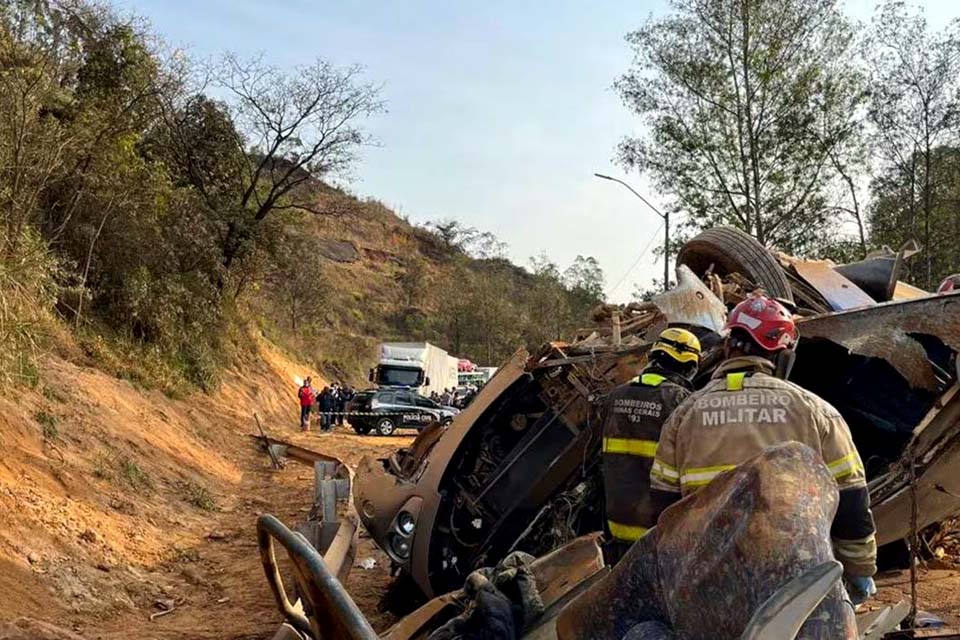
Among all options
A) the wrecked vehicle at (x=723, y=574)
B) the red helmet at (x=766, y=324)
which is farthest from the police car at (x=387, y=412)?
the wrecked vehicle at (x=723, y=574)

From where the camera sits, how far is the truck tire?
20.0 feet

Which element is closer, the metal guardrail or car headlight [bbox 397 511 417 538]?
the metal guardrail

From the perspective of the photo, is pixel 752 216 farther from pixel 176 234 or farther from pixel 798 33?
pixel 176 234

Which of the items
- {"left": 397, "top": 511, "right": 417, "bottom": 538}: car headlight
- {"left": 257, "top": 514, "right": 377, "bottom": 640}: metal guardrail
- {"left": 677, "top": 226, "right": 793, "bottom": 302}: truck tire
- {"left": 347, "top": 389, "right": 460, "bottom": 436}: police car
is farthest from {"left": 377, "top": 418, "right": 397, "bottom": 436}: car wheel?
{"left": 257, "top": 514, "right": 377, "bottom": 640}: metal guardrail

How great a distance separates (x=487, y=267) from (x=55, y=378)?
69.5m

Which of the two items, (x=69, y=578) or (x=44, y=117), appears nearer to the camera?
(x=69, y=578)

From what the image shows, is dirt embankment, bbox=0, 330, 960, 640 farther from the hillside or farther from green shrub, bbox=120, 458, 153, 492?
the hillside

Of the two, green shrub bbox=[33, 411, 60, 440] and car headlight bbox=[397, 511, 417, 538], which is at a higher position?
car headlight bbox=[397, 511, 417, 538]

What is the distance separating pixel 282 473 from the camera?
579 inches

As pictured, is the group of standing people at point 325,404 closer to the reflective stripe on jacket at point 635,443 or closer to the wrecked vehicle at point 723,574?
the reflective stripe on jacket at point 635,443

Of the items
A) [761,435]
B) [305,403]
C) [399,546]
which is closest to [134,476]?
[399,546]

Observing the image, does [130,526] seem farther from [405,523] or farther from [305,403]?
[305,403]

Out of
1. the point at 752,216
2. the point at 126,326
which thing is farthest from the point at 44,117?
the point at 752,216

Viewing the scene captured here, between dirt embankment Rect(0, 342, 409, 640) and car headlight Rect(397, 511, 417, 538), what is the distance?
70 centimetres
